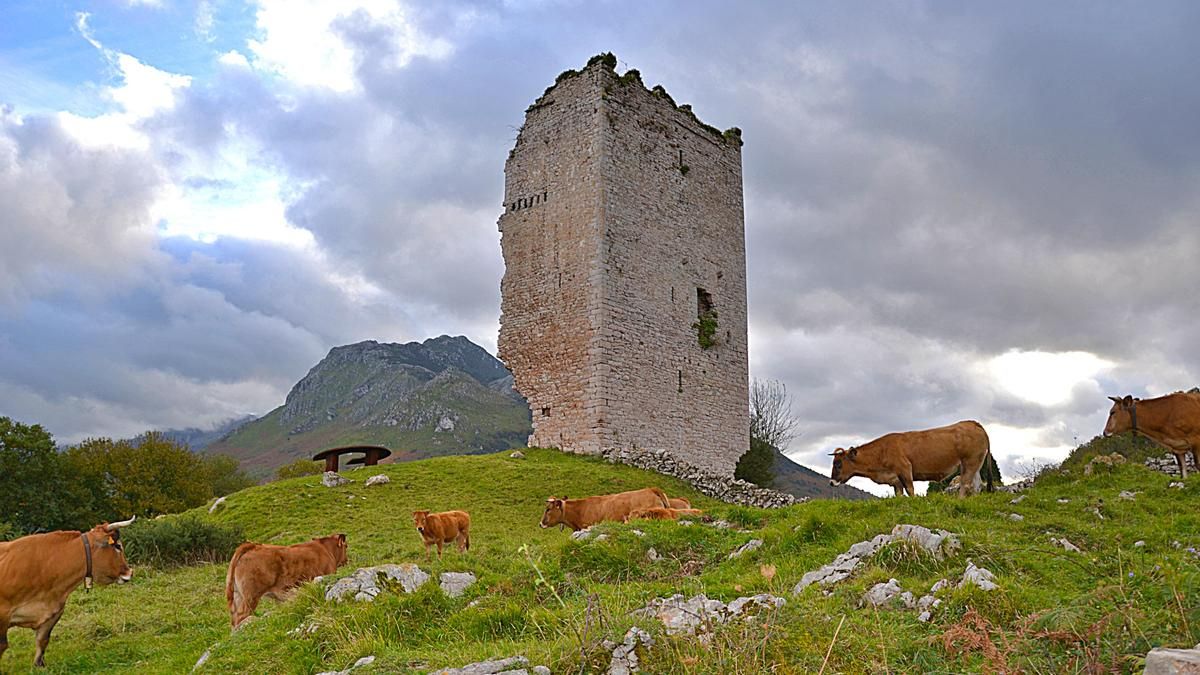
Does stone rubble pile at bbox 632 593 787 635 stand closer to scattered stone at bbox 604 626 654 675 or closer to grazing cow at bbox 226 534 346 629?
scattered stone at bbox 604 626 654 675

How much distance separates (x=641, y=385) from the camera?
86.7ft

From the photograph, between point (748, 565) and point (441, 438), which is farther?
point (441, 438)

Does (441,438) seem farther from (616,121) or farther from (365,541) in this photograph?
(365,541)

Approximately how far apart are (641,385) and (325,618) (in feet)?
64.8

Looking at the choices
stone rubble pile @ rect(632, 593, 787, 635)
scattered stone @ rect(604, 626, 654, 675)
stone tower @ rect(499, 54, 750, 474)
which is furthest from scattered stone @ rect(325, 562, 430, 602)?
stone tower @ rect(499, 54, 750, 474)

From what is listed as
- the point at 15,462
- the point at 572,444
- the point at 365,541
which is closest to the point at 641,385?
the point at 572,444

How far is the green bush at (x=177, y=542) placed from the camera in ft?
51.5

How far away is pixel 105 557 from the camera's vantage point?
8961mm

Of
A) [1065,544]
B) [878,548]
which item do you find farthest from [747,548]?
[1065,544]

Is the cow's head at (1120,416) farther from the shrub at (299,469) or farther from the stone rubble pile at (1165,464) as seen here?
the shrub at (299,469)

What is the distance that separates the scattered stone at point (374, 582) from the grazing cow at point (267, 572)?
155 cm

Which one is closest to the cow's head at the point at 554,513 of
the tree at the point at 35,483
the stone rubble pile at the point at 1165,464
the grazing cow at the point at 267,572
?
the grazing cow at the point at 267,572

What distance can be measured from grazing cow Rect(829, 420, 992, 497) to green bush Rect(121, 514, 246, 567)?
1190cm

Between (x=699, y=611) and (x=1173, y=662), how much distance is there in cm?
282
